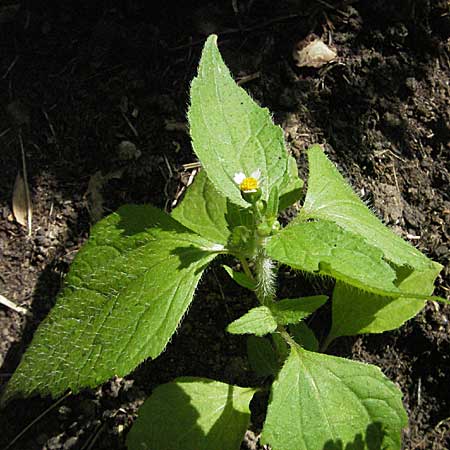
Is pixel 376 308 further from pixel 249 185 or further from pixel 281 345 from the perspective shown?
pixel 249 185

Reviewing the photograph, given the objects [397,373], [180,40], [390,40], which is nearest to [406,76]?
[390,40]

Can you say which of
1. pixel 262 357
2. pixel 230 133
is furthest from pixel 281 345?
pixel 230 133

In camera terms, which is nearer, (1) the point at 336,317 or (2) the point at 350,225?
(2) the point at 350,225

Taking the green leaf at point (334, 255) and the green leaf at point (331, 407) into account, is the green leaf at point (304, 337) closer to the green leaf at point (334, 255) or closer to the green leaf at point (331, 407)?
the green leaf at point (331, 407)

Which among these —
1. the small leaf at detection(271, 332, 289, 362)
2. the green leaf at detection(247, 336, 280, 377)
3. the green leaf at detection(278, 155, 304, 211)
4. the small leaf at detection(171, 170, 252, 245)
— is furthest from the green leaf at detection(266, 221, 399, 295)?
the green leaf at detection(247, 336, 280, 377)

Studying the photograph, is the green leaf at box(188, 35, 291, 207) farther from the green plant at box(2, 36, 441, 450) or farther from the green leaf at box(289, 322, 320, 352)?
the green leaf at box(289, 322, 320, 352)

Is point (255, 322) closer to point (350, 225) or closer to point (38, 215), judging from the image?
point (350, 225)
